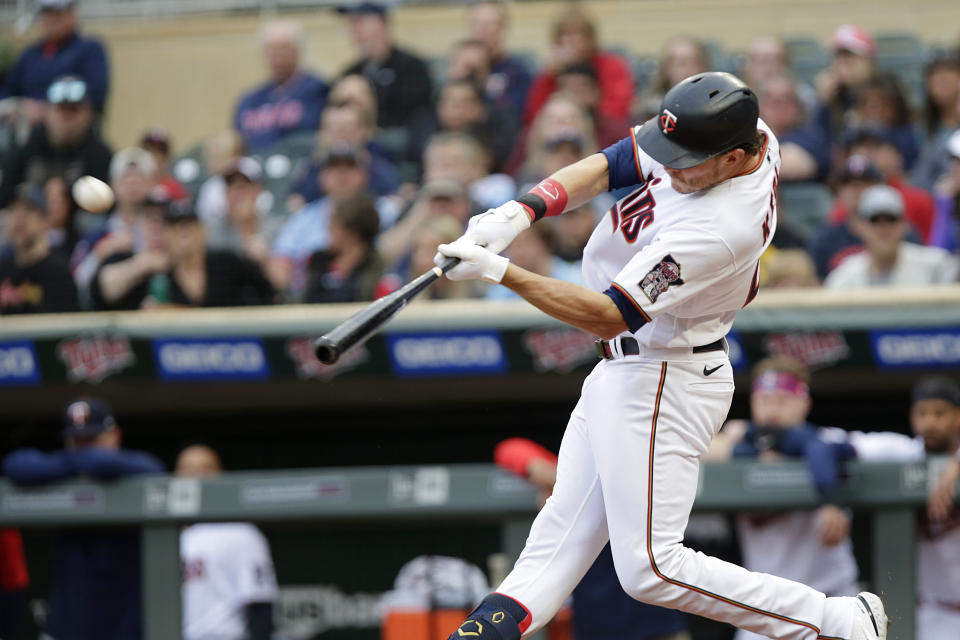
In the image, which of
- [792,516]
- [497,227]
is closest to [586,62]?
[792,516]

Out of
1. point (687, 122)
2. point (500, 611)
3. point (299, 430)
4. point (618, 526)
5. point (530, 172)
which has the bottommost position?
point (299, 430)

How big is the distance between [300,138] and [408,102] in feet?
2.15

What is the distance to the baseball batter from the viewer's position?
312cm

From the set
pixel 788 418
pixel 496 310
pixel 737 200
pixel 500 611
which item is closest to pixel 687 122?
pixel 737 200

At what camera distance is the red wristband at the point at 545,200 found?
3.30 m

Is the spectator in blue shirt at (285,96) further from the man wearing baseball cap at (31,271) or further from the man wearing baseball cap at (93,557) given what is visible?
the man wearing baseball cap at (93,557)

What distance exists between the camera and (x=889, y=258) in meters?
5.41

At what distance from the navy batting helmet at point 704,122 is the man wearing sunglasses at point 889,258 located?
7.87 feet

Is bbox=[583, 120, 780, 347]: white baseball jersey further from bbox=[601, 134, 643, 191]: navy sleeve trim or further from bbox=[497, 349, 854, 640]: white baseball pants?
bbox=[497, 349, 854, 640]: white baseball pants

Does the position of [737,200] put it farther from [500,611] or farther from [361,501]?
[361,501]

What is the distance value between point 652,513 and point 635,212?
758 mm

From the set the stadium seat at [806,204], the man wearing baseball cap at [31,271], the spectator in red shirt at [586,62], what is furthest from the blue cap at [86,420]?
the stadium seat at [806,204]

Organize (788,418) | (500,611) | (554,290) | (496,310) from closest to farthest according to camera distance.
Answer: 1. (554,290)
2. (500,611)
3. (788,418)
4. (496,310)

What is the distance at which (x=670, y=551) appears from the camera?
3270 mm
